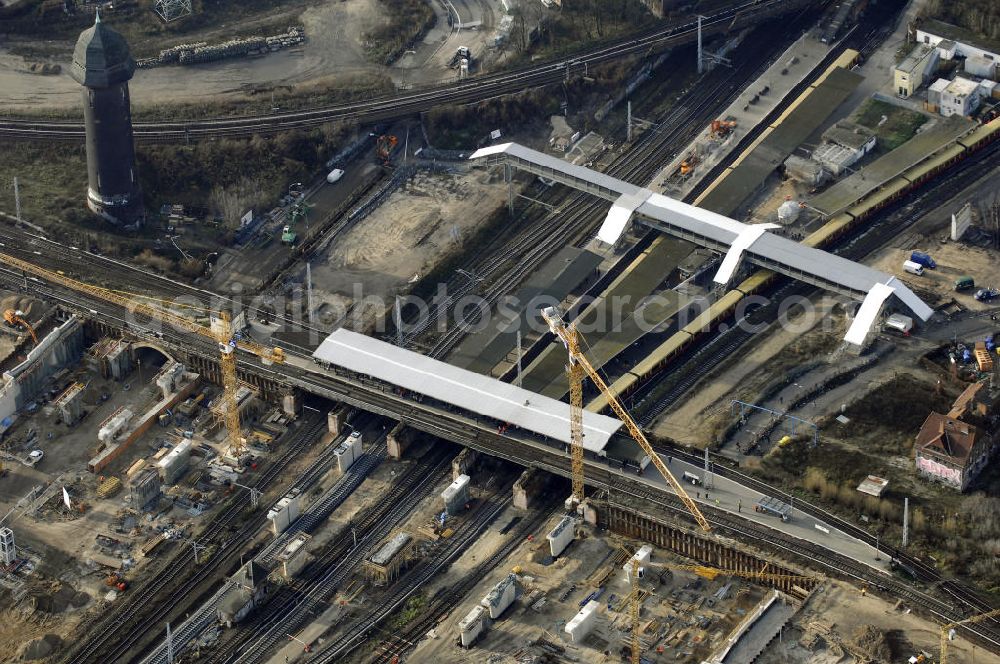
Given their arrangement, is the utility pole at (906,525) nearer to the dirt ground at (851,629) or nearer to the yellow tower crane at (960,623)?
the dirt ground at (851,629)

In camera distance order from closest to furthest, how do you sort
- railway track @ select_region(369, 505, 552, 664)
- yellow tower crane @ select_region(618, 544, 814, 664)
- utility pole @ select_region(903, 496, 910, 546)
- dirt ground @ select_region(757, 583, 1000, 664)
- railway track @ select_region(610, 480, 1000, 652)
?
yellow tower crane @ select_region(618, 544, 814, 664) < dirt ground @ select_region(757, 583, 1000, 664) < railway track @ select_region(610, 480, 1000, 652) < railway track @ select_region(369, 505, 552, 664) < utility pole @ select_region(903, 496, 910, 546)

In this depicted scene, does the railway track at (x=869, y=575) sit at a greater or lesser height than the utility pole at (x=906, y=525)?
lesser

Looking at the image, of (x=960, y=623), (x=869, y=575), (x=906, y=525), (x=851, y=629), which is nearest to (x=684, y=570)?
(x=869, y=575)

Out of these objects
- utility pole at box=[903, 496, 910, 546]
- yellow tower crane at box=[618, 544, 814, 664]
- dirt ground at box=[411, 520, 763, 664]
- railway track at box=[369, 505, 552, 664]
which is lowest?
railway track at box=[369, 505, 552, 664]

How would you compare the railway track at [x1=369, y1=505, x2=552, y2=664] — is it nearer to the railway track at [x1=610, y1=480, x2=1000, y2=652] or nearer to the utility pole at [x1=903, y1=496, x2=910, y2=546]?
the railway track at [x1=610, y1=480, x2=1000, y2=652]

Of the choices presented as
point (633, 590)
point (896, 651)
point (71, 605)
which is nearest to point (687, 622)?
point (633, 590)

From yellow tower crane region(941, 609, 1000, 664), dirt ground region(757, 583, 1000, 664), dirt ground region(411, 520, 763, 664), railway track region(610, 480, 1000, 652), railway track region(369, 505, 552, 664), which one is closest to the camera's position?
yellow tower crane region(941, 609, 1000, 664)

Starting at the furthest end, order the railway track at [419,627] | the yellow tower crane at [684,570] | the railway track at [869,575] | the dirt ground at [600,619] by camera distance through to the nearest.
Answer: the railway track at [419,627], the dirt ground at [600,619], the railway track at [869,575], the yellow tower crane at [684,570]

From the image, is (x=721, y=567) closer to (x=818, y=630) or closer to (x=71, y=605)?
(x=818, y=630)

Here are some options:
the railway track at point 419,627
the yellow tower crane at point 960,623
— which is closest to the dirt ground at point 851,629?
the yellow tower crane at point 960,623

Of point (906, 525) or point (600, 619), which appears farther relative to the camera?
point (906, 525)

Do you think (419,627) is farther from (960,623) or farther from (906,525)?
(960,623)

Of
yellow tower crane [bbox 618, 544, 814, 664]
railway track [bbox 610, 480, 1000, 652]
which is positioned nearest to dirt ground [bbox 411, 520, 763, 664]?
yellow tower crane [bbox 618, 544, 814, 664]
